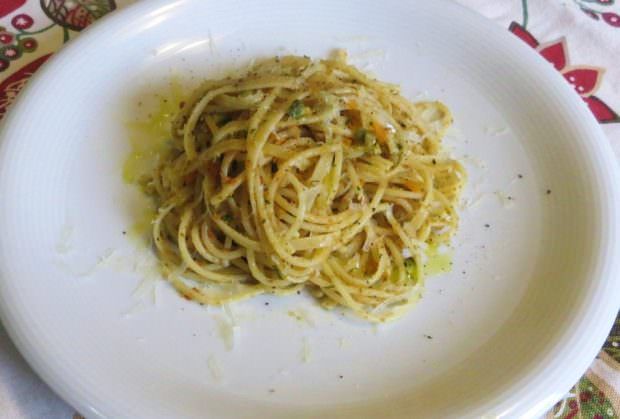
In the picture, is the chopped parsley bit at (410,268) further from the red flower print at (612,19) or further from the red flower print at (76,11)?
the red flower print at (612,19)

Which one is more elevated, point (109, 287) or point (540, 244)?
point (109, 287)

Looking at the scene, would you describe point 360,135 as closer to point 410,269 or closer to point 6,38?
point 410,269

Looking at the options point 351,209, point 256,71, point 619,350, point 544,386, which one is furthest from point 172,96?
point 619,350

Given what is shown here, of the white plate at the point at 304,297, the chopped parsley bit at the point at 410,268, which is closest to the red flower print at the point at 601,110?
the white plate at the point at 304,297

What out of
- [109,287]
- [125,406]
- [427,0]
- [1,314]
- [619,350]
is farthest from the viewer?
[427,0]

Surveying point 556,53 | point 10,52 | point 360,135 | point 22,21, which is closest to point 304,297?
point 360,135

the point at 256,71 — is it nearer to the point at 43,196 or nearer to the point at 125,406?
the point at 43,196
